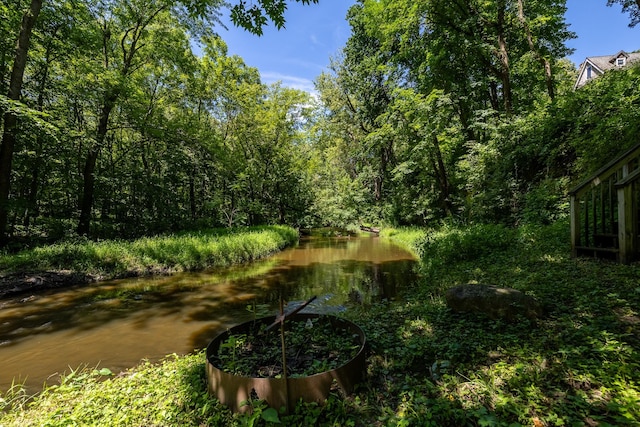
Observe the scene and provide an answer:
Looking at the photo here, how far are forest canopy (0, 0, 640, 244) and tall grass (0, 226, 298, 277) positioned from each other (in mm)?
2194

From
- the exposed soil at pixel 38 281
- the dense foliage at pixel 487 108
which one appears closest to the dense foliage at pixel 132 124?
the exposed soil at pixel 38 281

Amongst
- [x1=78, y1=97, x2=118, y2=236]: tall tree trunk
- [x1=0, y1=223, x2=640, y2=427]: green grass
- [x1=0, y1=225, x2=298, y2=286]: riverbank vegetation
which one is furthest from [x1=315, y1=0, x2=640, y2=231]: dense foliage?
[x1=78, y1=97, x2=118, y2=236]: tall tree trunk

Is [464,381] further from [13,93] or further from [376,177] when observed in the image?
[376,177]

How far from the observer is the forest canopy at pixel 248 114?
26.6ft

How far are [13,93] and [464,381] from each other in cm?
1249

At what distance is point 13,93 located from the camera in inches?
321

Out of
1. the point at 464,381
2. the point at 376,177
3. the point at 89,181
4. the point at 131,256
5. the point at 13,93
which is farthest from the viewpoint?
the point at 376,177

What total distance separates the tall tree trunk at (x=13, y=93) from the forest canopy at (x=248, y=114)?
43 millimetres

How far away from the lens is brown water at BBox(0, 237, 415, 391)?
4.11m

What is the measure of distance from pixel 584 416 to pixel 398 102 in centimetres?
1316

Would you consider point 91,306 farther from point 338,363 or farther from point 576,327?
point 576,327

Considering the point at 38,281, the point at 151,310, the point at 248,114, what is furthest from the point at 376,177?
the point at 38,281

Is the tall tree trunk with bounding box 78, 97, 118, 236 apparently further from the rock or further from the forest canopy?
the rock

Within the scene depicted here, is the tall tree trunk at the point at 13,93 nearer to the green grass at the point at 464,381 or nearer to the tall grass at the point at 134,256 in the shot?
the tall grass at the point at 134,256
